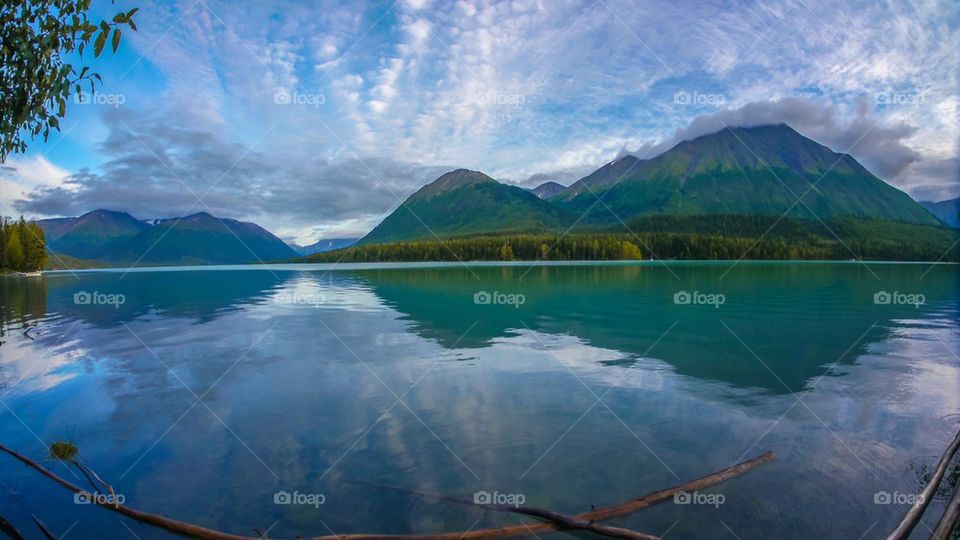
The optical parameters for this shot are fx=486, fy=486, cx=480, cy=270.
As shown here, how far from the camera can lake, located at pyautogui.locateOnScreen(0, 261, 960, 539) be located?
916cm

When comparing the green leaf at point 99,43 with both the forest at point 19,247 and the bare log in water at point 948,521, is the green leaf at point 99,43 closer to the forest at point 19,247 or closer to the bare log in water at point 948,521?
the bare log in water at point 948,521

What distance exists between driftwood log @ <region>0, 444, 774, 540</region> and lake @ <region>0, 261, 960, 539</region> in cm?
29

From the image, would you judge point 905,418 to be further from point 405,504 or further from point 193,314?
point 193,314

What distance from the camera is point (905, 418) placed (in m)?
14.5

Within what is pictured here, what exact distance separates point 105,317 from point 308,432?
36499 mm

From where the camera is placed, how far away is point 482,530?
7.32 m

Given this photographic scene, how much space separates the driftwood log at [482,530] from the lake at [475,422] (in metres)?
0.29

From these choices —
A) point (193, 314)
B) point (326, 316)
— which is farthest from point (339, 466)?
point (193, 314)

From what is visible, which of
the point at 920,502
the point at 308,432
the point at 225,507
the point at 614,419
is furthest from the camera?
the point at 614,419

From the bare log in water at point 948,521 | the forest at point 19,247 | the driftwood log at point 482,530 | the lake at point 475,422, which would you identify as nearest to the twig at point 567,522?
the driftwood log at point 482,530

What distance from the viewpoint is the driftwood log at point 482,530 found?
600 centimetres

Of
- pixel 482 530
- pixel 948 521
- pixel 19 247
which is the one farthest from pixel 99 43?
pixel 19 247

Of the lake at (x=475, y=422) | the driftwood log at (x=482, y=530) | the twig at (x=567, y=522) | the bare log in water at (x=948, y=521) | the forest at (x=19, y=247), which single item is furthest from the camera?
the forest at (x=19, y=247)

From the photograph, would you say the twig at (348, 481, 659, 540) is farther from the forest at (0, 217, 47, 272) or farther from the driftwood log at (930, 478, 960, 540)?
the forest at (0, 217, 47, 272)
